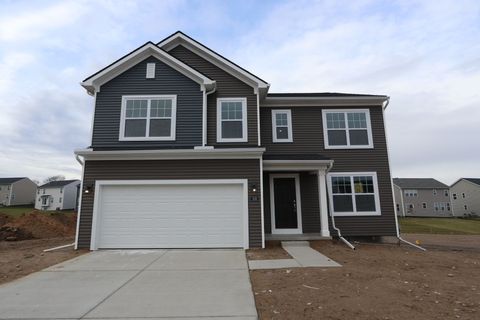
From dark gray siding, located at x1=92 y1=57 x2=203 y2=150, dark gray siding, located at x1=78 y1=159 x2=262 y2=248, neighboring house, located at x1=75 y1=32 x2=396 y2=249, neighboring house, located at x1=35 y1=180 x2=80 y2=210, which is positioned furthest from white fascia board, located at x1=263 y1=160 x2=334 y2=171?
neighboring house, located at x1=35 y1=180 x2=80 y2=210

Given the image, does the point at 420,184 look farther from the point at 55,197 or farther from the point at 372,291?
the point at 55,197

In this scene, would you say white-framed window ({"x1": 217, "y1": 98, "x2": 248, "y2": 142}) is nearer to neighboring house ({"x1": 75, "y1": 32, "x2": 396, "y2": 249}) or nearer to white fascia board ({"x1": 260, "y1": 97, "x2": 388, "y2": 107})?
neighboring house ({"x1": 75, "y1": 32, "x2": 396, "y2": 249})

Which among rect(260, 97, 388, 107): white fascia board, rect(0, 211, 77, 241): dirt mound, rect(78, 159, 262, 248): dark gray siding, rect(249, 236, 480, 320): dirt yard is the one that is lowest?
rect(249, 236, 480, 320): dirt yard

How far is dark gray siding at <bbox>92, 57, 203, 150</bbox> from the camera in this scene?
10086 mm

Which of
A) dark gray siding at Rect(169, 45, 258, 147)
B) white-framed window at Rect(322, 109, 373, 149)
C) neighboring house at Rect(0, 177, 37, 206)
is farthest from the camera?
neighboring house at Rect(0, 177, 37, 206)

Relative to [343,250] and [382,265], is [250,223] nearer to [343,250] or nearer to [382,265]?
[343,250]

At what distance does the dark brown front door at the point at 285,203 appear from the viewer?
1114 cm

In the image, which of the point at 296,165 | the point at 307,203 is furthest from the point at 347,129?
the point at 307,203

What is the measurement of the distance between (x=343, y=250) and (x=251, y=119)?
5.75 metres

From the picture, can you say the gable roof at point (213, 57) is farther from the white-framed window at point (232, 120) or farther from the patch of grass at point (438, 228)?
the patch of grass at point (438, 228)

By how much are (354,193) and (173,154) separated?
7.70 metres

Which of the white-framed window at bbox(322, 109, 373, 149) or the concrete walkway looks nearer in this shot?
the concrete walkway

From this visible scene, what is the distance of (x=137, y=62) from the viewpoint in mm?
10719

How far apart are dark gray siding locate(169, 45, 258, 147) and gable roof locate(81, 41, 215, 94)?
69 cm
